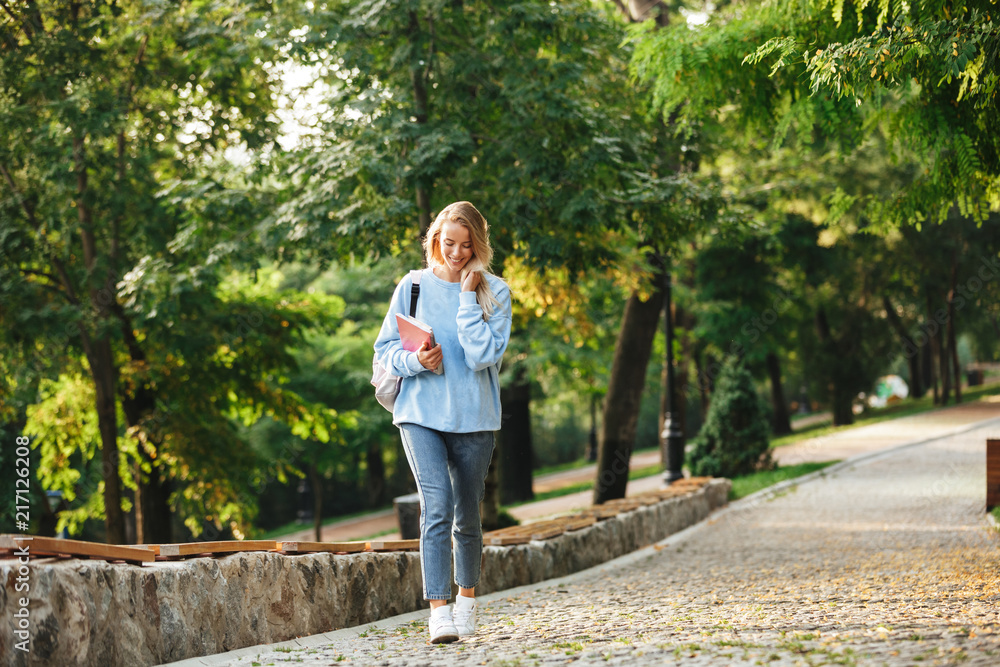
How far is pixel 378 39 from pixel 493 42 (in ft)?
3.87

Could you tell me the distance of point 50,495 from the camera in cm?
1473

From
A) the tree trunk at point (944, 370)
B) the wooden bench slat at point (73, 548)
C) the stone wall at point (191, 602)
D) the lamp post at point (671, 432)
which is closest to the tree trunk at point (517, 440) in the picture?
the lamp post at point (671, 432)

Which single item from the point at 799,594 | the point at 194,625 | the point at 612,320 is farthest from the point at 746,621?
the point at 612,320

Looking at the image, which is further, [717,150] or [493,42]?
[717,150]

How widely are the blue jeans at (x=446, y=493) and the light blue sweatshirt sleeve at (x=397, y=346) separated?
0.28 m

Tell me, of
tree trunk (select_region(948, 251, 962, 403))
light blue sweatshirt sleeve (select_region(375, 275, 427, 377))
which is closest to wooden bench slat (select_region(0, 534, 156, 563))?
light blue sweatshirt sleeve (select_region(375, 275, 427, 377))

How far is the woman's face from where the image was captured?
4.21 meters

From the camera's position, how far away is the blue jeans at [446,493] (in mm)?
4082

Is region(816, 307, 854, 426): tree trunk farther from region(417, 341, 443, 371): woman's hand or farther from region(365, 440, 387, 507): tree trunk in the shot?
region(417, 341, 443, 371): woman's hand

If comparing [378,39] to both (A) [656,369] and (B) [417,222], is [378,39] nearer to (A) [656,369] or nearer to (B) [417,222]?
(B) [417,222]

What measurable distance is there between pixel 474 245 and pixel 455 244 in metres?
0.10

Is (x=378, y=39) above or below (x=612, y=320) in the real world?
above

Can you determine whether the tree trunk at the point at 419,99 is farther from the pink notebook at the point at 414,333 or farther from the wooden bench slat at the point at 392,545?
the pink notebook at the point at 414,333

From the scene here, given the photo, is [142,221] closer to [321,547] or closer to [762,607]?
[321,547]
